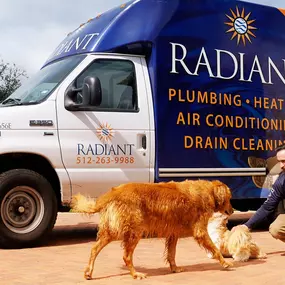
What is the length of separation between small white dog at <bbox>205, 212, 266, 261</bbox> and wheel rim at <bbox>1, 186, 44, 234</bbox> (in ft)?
7.36

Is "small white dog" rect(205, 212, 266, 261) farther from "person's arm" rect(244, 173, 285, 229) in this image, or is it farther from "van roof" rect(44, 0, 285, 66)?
"van roof" rect(44, 0, 285, 66)

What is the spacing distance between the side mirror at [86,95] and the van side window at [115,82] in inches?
7.6

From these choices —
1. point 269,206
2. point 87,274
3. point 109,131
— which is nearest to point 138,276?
point 87,274

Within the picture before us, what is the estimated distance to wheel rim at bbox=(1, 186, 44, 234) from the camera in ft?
24.9

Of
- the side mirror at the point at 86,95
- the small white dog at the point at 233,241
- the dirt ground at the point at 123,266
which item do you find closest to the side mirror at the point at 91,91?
the side mirror at the point at 86,95

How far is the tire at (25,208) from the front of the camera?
24.6ft

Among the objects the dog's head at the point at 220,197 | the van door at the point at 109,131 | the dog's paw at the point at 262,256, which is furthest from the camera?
the van door at the point at 109,131

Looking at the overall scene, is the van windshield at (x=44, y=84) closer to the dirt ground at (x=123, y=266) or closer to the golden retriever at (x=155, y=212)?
the dirt ground at (x=123, y=266)

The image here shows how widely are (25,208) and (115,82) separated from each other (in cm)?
206

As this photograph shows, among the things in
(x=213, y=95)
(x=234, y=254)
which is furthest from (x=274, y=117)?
(x=234, y=254)

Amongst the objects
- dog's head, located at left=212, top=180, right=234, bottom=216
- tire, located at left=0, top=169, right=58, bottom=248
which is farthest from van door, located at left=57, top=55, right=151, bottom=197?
dog's head, located at left=212, top=180, right=234, bottom=216

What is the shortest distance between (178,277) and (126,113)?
286cm

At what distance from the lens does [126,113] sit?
8047mm

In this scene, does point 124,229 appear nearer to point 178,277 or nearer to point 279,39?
point 178,277
